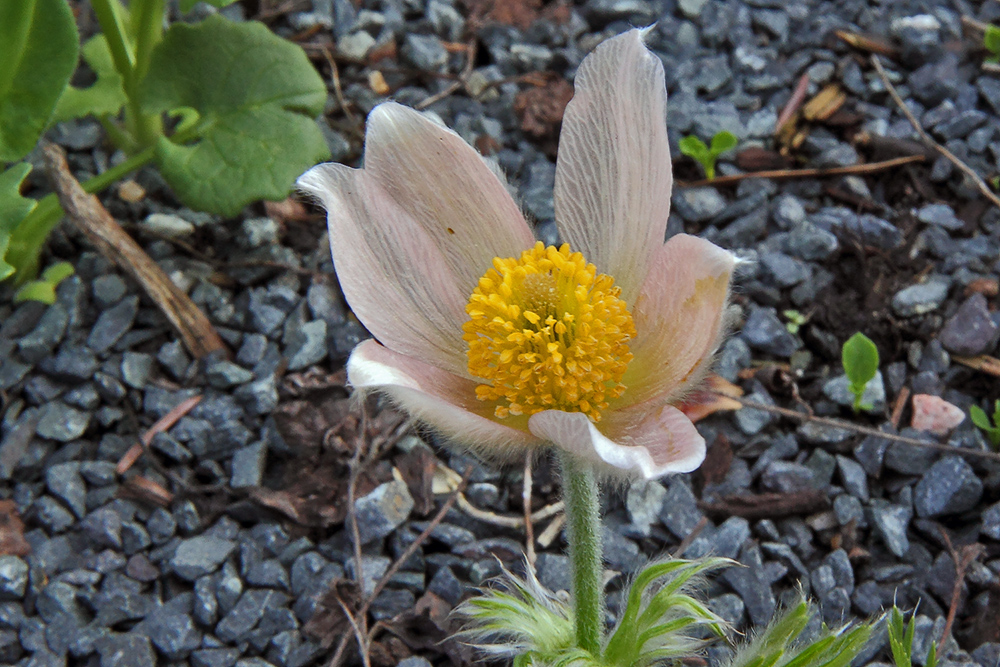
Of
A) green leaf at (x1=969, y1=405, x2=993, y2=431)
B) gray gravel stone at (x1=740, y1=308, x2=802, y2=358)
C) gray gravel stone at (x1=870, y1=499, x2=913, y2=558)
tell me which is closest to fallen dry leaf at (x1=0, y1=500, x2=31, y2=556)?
gray gravel stone at (x1=740, y1=308, x2=802, y2=358)

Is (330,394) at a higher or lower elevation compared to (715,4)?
lower

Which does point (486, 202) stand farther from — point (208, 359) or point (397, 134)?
point (208, 359)

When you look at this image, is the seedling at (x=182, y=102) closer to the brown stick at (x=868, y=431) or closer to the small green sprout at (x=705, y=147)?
the small green sprout at (x=705, y=147)

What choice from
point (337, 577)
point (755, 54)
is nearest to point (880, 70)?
point (755, 54)

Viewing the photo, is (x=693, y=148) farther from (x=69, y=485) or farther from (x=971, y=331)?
(x=69, y=485)

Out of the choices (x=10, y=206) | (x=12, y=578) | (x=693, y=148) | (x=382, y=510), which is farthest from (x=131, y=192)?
(x=693, y=148)

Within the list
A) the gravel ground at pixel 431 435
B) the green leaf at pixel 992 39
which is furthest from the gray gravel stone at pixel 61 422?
the green leaf at pixel 992 39
